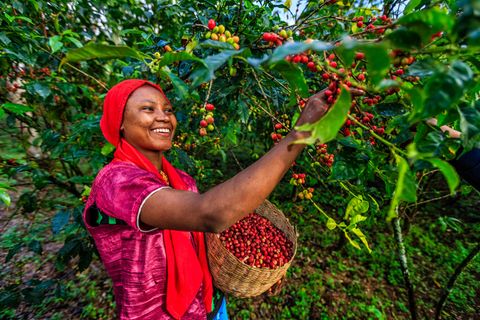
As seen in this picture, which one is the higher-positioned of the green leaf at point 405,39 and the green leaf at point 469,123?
the green leaf at point 405,39

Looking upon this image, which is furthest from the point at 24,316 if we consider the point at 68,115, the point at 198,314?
the point at 198,314

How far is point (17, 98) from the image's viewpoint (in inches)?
105

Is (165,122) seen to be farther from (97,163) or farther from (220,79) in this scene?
(97,163)

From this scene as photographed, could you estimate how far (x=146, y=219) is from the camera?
91cm

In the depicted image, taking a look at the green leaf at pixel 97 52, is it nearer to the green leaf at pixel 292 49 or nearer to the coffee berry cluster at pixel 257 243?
the green leaf at pixel 292 49

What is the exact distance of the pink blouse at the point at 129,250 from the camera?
1.01m

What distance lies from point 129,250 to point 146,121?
605 millimetres

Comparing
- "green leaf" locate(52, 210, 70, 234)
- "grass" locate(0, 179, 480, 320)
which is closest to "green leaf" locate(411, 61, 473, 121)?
"green leaf" locate(52, 210, 70, 234)

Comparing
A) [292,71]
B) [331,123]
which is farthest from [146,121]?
[331,123]

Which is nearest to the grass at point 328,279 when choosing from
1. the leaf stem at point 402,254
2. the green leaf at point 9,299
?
the green leaf at point 9,299

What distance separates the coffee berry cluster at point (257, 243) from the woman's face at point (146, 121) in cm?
73

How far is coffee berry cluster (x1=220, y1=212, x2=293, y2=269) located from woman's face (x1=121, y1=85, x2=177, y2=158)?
729mm

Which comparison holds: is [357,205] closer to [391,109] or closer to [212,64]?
[391,109]

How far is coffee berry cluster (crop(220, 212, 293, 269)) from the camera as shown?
1548 mm
